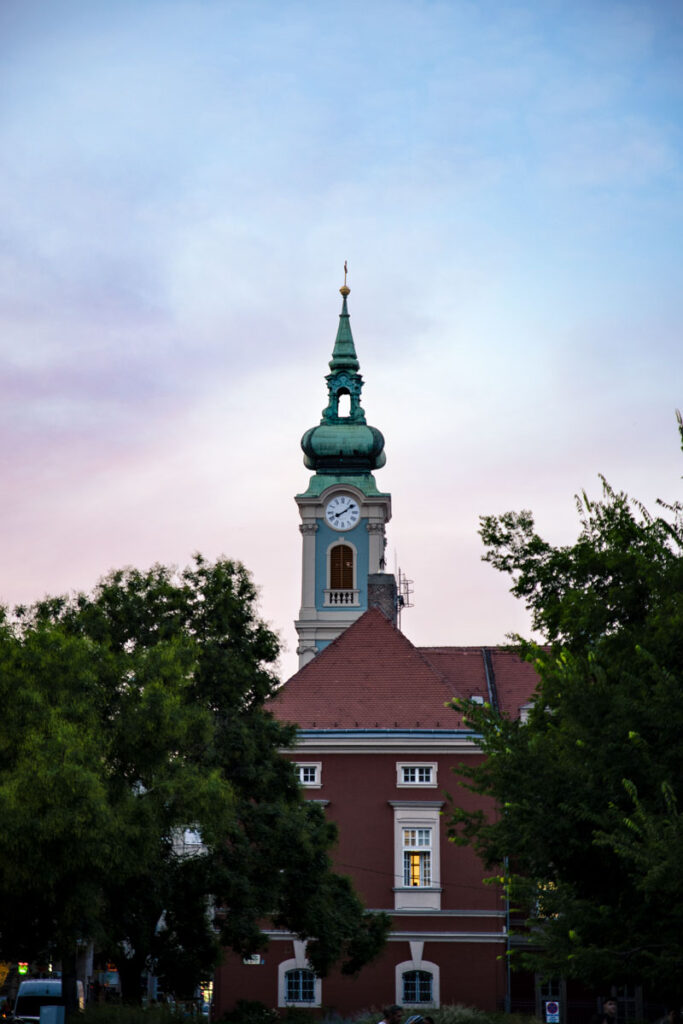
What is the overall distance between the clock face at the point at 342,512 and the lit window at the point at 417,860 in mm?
52232

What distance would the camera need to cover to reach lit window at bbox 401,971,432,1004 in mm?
49094

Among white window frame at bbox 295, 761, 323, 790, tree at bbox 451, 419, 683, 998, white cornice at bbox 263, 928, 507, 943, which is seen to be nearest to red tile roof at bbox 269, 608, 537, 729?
white window frame at bbox 295, 761, 323, 790

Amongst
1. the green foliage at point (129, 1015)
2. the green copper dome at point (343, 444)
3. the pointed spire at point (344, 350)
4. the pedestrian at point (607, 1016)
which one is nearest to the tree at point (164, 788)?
the green foliage at point (129, 1015)

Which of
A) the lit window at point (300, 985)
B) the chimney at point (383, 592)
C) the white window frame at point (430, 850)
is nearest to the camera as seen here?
the lit window at point (300, 985)

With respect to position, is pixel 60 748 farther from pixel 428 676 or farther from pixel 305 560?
pixel 305 560

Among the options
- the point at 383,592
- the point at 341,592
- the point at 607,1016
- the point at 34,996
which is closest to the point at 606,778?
the point at 607,1016

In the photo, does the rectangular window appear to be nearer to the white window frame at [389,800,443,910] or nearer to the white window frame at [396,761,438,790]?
the white window frame at [396,761,438,790]

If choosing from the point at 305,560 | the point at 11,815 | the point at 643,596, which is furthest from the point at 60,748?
the point at 305,560

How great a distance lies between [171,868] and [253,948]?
320 centimetres

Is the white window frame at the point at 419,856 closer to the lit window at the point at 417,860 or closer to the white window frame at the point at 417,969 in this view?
the lit window at the point at 417,860

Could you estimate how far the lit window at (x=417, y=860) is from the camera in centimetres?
5003

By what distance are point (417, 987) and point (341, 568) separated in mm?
53291

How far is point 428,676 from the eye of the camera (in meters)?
53.1

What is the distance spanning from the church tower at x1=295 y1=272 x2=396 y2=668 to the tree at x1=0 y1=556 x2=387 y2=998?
A: 58.7 metres
